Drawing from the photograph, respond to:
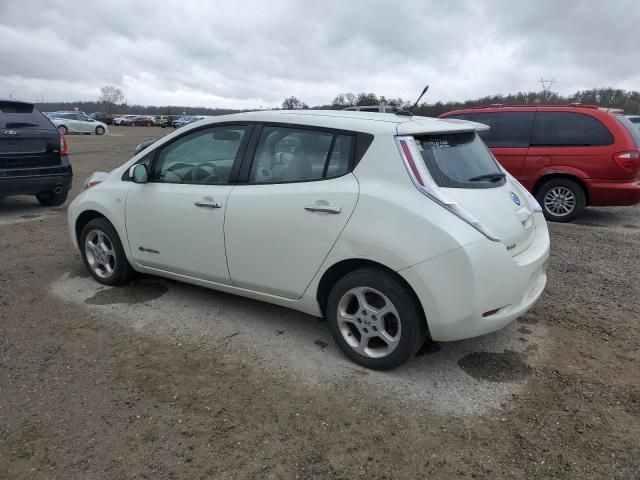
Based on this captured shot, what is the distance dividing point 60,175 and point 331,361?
6.44m

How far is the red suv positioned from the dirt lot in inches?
140

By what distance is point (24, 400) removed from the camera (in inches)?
119

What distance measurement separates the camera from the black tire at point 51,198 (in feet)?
28.5

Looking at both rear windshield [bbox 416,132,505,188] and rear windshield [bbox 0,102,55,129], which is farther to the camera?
rear windshield [bbox 0,102,55,129]

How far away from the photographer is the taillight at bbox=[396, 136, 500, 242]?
3.01 meters

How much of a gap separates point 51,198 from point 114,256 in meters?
4.88

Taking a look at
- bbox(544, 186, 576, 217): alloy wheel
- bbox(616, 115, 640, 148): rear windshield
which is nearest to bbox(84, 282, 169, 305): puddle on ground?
bbox(544, 186, 576, 217): alloy wheel

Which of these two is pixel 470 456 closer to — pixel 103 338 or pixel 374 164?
pixel 374 164

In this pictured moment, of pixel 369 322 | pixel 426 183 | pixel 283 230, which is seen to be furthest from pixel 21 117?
pixel 426 183

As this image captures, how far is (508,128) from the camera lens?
848 centimetres

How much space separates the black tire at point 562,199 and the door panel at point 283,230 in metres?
5.87

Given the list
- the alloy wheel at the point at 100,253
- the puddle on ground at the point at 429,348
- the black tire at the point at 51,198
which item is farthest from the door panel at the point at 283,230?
the black tire at the point at 51,198

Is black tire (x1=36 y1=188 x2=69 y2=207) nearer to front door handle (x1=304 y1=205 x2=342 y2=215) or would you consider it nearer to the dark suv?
the dark suv

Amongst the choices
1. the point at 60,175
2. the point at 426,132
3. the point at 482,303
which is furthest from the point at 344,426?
the point at 60,175
